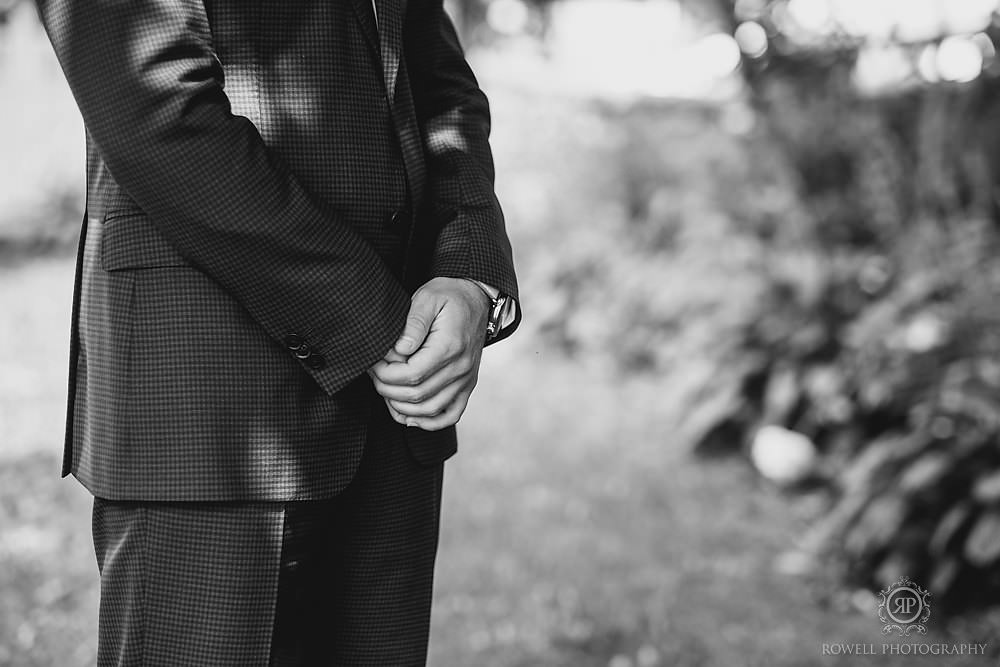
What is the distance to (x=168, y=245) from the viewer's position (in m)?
1.27

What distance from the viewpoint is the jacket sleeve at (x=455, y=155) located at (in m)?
1.46

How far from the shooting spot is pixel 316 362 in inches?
50.9

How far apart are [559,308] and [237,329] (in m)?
5.11

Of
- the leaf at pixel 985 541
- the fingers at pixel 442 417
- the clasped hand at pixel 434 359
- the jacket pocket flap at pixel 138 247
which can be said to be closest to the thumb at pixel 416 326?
the clasped hand at pixel 434 359

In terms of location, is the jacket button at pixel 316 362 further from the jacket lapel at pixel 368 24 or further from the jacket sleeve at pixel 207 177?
the jacket lapel at pixel 368 24

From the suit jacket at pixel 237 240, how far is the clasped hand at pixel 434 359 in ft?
0.10

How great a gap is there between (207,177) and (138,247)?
18 cm

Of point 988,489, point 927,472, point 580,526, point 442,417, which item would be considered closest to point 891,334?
point 927,472

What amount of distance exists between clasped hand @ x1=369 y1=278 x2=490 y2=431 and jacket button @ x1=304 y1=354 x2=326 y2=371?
0.07 m

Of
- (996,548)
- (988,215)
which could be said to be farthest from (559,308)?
(996,548)

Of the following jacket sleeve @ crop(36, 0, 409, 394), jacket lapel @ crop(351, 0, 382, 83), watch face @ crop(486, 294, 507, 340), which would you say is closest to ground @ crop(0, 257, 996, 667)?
watch face @ crop(486, 294, 507, 340)

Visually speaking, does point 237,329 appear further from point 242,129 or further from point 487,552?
point 487,552

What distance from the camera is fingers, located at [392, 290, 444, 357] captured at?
1308mm

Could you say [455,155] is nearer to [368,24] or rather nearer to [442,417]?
[368,24]
